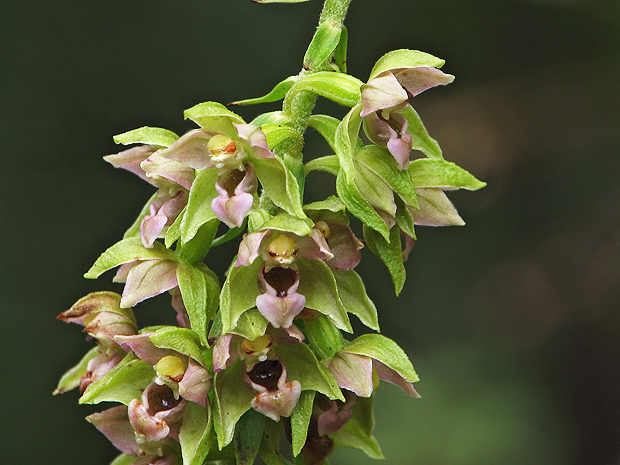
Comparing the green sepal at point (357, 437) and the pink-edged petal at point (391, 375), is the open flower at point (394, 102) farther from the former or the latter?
the green sepal at point (357, 437)

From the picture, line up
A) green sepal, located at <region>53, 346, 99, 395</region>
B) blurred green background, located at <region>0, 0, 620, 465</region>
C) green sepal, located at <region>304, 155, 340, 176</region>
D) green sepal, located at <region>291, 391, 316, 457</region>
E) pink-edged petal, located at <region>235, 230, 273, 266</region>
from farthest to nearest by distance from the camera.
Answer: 1. blurred green background, located at <region>0, 0, 620, 465</region>
2. green sepal, located at <region>53, 346, 99, 395</region>
3. green sepal, located at <region>304, 155, 340, 176</region>
4. green sepal, located at <region>291, 391, 316, 457</region>
5. pink-edged petal, located at <region>235, 230, 273, 266</region>

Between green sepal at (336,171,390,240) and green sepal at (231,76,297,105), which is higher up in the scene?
green sepal at (231,76,297,105)

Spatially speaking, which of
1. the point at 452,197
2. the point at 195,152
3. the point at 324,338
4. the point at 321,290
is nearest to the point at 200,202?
the point at 195,152

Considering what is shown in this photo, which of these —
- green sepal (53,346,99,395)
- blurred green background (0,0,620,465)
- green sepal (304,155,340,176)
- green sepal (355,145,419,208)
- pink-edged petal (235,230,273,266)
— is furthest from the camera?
blurred green background (0,0,620,465)

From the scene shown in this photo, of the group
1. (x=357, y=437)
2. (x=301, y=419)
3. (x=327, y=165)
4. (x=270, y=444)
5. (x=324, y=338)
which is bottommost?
(x=357, y=437)

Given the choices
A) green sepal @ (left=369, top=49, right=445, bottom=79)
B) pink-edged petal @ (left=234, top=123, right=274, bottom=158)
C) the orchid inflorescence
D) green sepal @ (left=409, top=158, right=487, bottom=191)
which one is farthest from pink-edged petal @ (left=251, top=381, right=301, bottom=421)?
green sepal @ (left=369, top=49, right=445, bottom=79)

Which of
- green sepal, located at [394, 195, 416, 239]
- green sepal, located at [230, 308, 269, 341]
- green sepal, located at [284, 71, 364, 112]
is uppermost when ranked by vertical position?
green sepal, located at [284, 71, 364, 112]

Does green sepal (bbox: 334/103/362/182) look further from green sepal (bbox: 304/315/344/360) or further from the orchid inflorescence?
green sepal (bbox: 304/315/344/360)

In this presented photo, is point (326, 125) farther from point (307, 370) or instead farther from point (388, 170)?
point (307, 370)
